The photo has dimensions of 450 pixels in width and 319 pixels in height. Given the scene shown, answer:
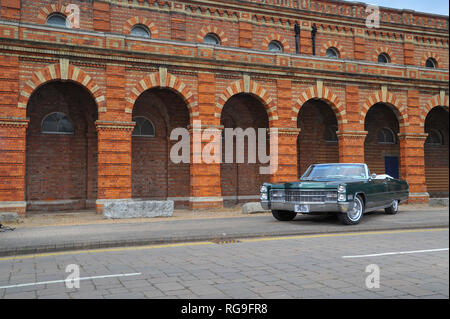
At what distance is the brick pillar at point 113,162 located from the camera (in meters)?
16.2

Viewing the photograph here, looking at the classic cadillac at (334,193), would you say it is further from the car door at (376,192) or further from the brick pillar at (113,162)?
the brick pillar at (113,162)

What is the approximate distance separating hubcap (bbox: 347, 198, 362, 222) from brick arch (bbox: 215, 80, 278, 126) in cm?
874

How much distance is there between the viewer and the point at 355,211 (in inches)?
432

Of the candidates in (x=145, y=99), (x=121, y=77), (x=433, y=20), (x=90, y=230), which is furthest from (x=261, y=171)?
(x=433, y=20)

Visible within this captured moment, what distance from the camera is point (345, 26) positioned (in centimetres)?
2383

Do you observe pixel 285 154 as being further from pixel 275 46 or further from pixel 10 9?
pixel 10 9

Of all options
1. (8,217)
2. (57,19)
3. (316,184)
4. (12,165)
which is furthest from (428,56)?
(8,217)

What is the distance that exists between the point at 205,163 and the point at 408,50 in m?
16.1

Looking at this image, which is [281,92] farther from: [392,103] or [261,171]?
[392,103]

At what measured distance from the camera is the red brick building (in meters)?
16.0

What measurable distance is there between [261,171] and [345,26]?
10097 mm

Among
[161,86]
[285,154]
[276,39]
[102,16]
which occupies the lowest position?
[285,154]

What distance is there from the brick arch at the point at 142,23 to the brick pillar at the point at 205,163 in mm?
3949

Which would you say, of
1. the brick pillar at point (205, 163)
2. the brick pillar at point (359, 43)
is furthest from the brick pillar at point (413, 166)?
the brick pillar at point (205, 163)
